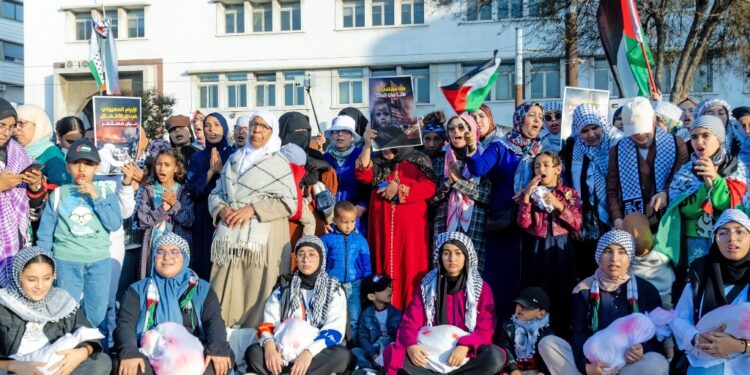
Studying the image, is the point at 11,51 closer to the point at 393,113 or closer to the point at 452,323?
the point at 393,113

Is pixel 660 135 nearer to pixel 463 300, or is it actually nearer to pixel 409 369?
pixel 463 300

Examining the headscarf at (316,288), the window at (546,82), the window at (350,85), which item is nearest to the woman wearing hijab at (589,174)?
the headscarf at (316,288)

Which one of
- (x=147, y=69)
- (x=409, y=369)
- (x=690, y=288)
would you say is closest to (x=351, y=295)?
(x=409, y=369)

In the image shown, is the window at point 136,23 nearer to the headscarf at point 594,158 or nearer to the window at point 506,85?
the window at point 506,85

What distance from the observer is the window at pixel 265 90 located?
3180 cm

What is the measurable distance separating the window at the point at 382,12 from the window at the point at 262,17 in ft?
14.9

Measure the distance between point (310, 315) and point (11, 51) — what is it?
49.8 m

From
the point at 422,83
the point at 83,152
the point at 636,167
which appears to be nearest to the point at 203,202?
the point at 83,152

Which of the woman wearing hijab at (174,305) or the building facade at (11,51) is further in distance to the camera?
the building facade at (11,51)

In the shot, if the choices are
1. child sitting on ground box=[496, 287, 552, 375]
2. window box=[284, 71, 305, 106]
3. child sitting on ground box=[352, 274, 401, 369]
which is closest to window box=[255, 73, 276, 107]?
window box=[284, 71, 305, 106]

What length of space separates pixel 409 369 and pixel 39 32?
3325 cm

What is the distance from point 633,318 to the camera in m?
4.60

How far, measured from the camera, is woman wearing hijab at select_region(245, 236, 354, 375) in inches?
199

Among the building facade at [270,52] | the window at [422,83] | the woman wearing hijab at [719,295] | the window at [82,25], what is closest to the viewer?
the woman wearing hijab at [719,295]
